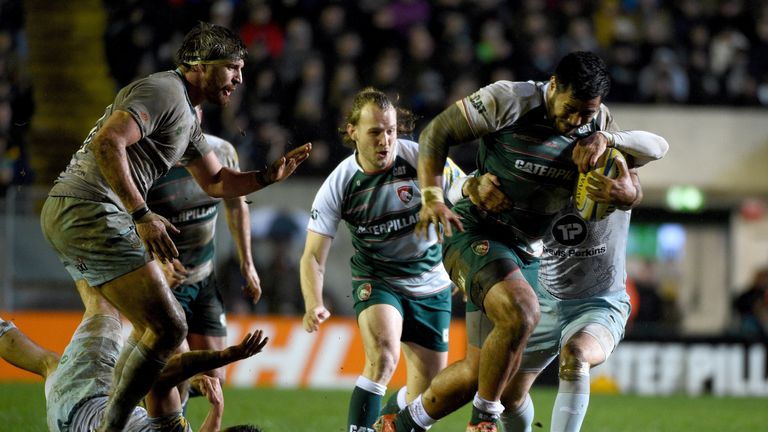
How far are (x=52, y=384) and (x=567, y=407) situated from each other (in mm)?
3023

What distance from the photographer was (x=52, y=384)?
6574 mm

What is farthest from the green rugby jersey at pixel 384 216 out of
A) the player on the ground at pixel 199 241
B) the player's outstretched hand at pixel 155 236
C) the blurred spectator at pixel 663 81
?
the blurred spectator at pixel 663 81

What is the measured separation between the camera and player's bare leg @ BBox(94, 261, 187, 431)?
609 centimetres

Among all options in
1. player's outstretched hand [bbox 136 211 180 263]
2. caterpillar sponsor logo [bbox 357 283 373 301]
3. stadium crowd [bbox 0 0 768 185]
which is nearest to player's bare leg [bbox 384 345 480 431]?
caterpillar sponsor logo [bbox 357 283 373 301]

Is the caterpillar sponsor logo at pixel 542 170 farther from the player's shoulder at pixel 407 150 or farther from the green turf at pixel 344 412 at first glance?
the green turf at pixel 344 412

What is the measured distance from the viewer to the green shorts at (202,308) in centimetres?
811

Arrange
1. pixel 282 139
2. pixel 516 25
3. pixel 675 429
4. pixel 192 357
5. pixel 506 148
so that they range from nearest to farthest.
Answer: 1. pixel 192 357
2. pixel 506 148
3. pixel 675 429
4. pixel 282 139
5. pixel 516 25

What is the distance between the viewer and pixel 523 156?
6613mm

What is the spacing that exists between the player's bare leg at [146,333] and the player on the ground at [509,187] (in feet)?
4.89

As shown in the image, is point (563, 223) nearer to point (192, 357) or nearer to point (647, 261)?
point (192, 357)

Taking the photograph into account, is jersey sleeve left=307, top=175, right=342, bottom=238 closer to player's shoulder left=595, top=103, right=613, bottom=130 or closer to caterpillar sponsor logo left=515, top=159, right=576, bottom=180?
caterpillar sponsor logo left=515, top=159, right=576, bottom=180

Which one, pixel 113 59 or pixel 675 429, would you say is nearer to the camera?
pixel 675 429

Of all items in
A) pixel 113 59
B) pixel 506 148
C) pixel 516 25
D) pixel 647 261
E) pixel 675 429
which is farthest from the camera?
pixel 647 261

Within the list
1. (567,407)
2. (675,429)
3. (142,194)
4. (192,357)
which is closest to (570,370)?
(567,407)
